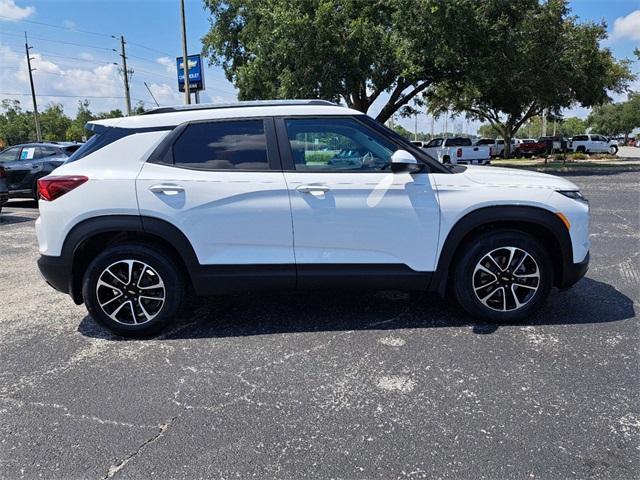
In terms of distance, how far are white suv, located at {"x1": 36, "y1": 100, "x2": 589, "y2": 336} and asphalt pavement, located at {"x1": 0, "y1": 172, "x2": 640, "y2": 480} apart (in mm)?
409

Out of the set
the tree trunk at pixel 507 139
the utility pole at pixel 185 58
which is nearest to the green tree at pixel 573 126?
the tree trunk at pixel 507 139

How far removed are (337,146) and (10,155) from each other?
453 inches

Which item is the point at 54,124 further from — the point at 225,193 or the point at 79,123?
the point at 225,193

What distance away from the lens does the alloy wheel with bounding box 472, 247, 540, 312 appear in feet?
12.6

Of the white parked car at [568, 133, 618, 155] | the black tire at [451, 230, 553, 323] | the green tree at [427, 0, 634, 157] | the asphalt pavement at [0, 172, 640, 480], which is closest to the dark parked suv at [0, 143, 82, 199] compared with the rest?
the asphalt pavement at [0, 172, 640, 480]

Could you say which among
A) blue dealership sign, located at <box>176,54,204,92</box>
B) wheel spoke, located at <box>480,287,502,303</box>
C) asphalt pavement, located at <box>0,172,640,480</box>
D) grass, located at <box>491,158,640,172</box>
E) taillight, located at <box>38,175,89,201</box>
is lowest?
asphalt pavement, located at <box>0,172,640,480</box>

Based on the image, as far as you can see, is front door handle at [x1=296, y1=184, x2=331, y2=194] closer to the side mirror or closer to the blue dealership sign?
the side mirror

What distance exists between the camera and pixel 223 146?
3775mm

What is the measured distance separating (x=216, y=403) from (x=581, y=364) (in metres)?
2.47

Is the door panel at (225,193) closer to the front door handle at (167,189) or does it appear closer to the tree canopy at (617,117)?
the front door handle at (167,189)

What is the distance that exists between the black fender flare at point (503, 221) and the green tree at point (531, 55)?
613 inches

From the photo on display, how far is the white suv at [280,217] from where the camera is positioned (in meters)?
3.66

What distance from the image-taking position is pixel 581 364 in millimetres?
3271

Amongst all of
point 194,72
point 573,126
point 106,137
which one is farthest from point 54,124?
point 573,126
